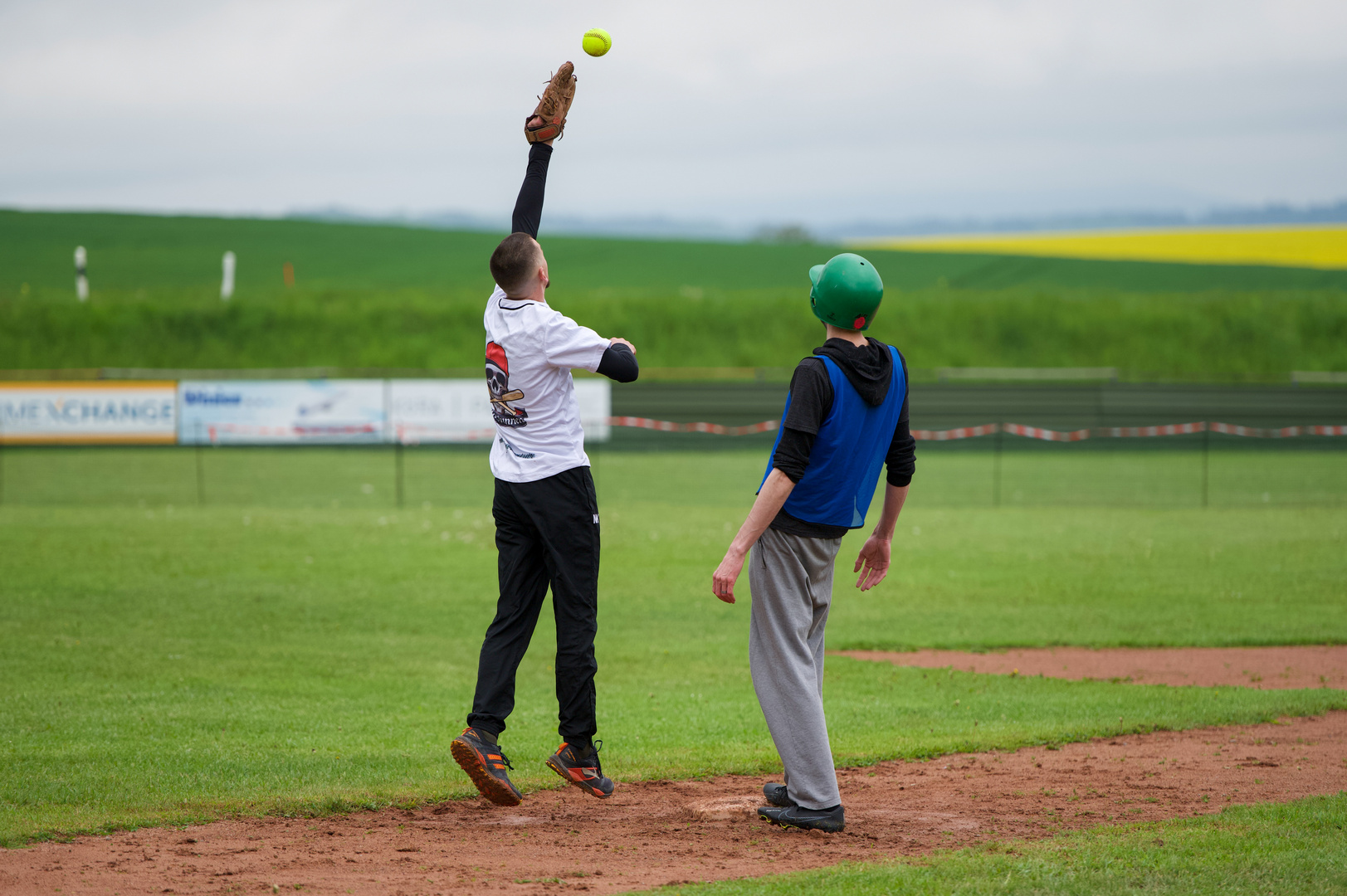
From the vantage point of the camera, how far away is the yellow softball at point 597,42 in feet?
A: 18.3

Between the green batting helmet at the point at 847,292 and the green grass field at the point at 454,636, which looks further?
the green grass field at the point at 454,636

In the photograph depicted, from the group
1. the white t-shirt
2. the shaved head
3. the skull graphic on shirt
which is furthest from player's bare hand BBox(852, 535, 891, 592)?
the shaved head

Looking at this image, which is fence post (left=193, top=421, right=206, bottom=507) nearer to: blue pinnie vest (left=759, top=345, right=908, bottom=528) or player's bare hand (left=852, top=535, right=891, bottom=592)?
player's bare hand (left=852, top=535, right=891, bottom=592)

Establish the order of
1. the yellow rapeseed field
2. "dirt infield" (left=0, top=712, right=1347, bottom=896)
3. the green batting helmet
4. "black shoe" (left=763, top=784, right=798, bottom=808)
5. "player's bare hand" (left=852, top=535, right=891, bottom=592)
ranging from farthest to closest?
the yellow rapeseed field
"player's bare hand" (left=852, top=535, right=891, bottom=592)
"black shoe" (left=763, top=784, right=798, bottom=808)
the green batting helmet
"dirt infield" (left=0, top=712, right=1347, bottom=896)

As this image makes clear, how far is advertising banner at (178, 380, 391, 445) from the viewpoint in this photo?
83.0ft

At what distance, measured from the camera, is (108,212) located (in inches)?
2398

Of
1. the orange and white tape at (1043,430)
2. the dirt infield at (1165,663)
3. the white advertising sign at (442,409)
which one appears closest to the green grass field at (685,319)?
the orange and white tape at (1043,430)

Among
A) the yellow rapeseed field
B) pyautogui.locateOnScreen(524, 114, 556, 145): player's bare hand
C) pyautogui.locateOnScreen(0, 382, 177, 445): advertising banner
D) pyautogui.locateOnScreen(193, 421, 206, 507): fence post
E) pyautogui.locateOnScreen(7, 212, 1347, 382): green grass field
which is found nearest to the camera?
pyautogui.locateOnScreen(524, 114, 556, 145): player's bare hand

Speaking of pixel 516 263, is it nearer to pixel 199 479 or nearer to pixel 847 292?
pixel 847 292

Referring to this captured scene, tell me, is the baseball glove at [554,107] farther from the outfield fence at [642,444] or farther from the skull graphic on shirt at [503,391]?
the outfield fence at [642,444]

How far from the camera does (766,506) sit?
4402 mm

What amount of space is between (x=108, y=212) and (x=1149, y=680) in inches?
2463

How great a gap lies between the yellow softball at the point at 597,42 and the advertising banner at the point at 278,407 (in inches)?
807

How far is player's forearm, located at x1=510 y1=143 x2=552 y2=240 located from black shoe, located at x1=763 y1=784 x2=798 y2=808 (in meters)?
2.44
